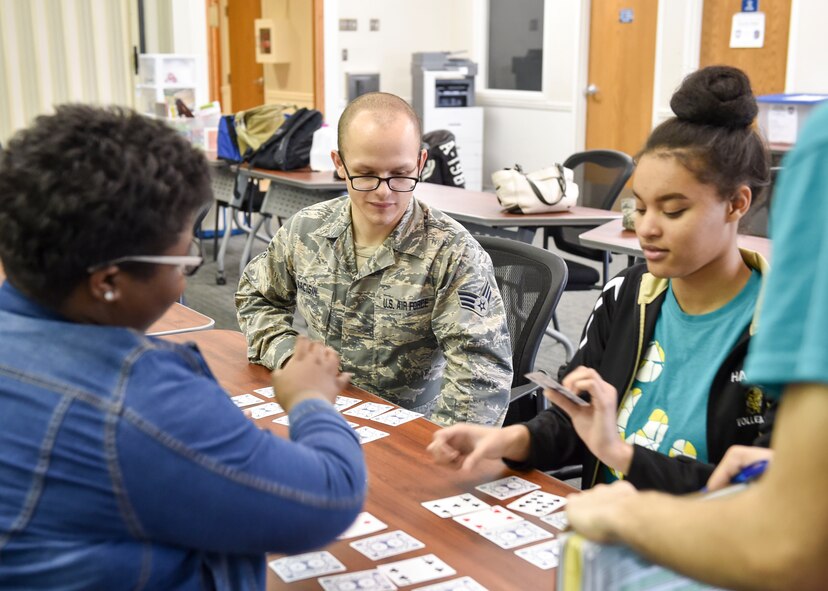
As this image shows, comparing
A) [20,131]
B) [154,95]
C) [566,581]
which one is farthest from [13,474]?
[154,95]

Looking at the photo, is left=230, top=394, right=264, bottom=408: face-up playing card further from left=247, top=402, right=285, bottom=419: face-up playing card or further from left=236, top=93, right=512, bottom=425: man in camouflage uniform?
left=236, top=93, right=512, bottom=425: man in camouflage uniform

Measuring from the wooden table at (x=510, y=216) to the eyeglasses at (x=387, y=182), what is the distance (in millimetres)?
1919

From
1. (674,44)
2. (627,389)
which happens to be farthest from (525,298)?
(674,44)

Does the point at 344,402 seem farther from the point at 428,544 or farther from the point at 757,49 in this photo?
the point at 757,49

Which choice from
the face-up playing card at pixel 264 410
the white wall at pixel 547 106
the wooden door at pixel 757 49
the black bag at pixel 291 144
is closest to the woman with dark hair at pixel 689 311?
the face-up playing card at pixel 264 410

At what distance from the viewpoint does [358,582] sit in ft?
3.95

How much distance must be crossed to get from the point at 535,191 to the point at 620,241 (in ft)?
2.32

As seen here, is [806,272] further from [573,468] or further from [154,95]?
[154,95]

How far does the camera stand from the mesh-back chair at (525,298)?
232 cm

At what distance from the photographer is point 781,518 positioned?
60 cm

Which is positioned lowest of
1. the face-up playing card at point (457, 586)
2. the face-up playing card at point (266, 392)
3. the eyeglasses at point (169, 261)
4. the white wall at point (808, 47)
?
the face-up playing card at point (266, 392)

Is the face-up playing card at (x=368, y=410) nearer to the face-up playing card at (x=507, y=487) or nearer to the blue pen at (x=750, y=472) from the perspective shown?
the face-up playing card at (x=507, y=487)

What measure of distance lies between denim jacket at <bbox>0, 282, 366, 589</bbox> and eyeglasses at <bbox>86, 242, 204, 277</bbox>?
68mm

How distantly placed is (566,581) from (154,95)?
7.00 meters
